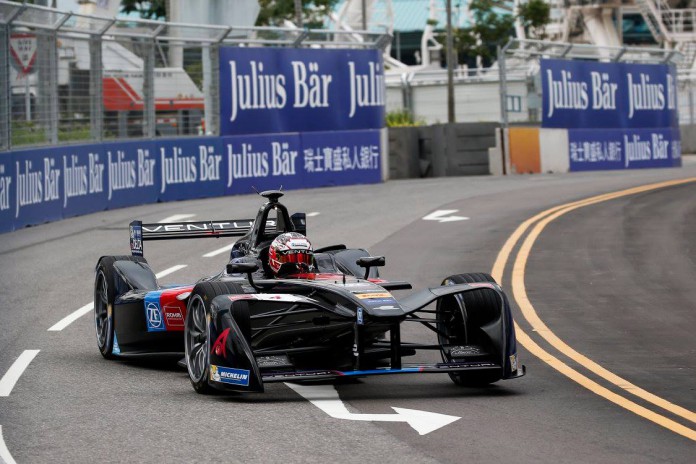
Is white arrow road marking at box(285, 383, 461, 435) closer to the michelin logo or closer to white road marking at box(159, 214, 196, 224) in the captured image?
the michelin logo

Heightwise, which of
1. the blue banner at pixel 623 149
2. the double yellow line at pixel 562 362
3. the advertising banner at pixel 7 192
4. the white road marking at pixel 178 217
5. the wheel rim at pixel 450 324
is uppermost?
the blue banner at pixel 623 149

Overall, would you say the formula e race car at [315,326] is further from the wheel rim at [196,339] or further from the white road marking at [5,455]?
the white road marking at [5,455]

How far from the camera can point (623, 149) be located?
3938 centimetres

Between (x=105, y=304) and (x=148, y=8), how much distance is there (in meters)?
75.2

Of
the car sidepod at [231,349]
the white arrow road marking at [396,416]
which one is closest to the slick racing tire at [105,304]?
the car sidepod at [231,349]

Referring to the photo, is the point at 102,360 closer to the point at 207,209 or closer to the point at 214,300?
the point at 214,300

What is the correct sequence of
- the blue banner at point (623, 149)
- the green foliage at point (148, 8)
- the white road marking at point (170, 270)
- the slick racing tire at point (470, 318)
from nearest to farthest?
the slick racing tire at point (470, 318) → the white road marking at point (170, 270) → the blue banner at point (623, 149) → the green foliage at point (148, 8)

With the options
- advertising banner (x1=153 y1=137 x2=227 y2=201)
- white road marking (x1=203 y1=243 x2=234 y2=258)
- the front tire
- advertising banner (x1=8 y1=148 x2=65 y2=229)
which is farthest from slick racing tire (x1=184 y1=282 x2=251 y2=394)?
advertising banner (x1=153 y1=137 x2=227 y2=201)

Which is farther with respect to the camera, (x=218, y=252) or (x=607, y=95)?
(x=607, y=95)

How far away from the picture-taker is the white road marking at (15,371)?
971 cm

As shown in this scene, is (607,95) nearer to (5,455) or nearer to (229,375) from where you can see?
(229,375)

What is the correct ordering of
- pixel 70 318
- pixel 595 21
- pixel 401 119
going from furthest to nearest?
pixel 595 21 < pixel 401 119 < pixel 70 318

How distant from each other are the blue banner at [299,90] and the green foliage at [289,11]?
53.9 m

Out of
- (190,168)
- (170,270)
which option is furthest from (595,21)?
(170,270)
